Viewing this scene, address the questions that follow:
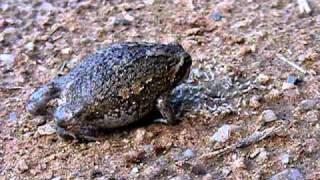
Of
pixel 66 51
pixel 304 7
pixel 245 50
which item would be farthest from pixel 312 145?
pixel 66 51

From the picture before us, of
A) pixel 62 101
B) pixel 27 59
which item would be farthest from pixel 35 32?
pixel 62 101

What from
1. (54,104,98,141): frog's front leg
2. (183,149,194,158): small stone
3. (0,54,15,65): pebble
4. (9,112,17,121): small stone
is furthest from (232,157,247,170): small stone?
(0,54,15,65): pebble

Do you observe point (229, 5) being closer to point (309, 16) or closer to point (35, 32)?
point (309, 16)

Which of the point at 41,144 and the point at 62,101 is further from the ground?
the point at 62,101

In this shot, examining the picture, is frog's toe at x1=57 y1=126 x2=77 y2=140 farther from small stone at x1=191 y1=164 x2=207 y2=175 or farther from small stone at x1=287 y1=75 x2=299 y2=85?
small stone at x1=287 y1=75 x2=299 y2=85

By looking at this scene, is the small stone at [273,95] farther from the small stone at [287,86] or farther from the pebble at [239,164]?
the pebble at [239,164]

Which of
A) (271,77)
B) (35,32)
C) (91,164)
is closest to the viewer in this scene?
(91,164)

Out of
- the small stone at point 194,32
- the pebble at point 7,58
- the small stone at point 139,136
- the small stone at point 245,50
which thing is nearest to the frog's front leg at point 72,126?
the small stone at point 139,136
